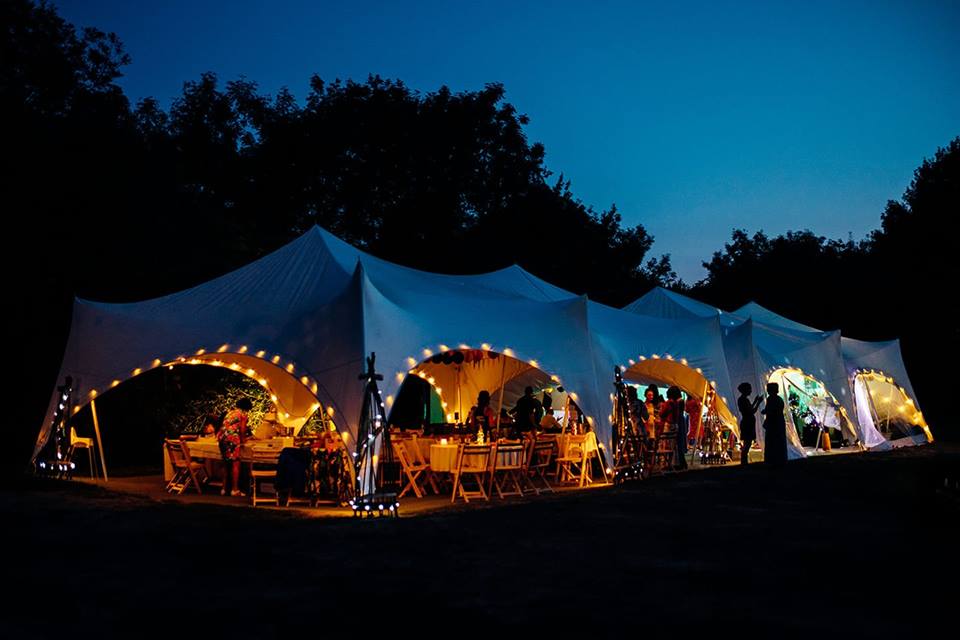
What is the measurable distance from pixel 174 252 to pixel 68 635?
15561mm

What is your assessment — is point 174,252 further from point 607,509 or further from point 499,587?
point 499,587

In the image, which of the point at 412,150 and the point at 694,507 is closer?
the point at 694,507

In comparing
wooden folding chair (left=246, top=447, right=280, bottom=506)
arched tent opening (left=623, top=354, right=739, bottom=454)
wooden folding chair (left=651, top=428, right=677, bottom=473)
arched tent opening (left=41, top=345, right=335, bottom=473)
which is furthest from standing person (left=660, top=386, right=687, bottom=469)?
wooden folding chair (left=246, top=447, right=280, bottom=506)

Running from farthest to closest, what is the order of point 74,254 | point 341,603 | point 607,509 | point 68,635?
1. point 74,254
2. point 607,509
3. point 341,603
4. point 68,635

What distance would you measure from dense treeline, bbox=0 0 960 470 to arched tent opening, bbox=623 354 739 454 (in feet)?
30.4

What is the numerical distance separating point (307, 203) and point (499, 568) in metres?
25.2

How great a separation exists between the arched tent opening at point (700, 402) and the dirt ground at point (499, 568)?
289 inches

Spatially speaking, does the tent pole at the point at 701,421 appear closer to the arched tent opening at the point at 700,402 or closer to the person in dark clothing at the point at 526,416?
the arched tent opening at the point at 700,402

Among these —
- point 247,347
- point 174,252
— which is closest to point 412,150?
point 174,252

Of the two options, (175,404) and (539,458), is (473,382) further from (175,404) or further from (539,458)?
(539,458)

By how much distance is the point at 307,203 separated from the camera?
30297 mm

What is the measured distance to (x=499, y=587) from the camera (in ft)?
19.2

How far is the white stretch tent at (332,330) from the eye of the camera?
11344 mm

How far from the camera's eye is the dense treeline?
685 inches
